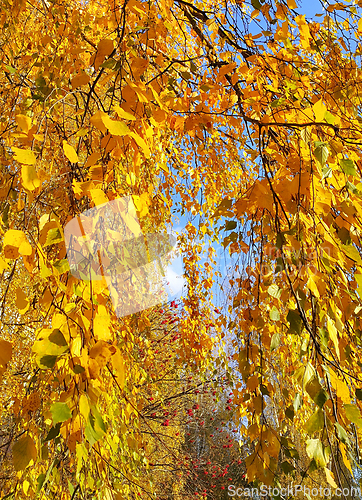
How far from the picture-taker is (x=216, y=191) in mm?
2764

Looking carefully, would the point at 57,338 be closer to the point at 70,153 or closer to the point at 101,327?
the point at 101,327

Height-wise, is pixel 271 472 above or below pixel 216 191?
below

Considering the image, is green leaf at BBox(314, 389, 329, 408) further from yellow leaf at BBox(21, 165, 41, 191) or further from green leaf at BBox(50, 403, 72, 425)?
yellow leaf at BBox(21, 165, 41, 191)


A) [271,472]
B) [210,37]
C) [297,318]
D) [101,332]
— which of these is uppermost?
[210,37]

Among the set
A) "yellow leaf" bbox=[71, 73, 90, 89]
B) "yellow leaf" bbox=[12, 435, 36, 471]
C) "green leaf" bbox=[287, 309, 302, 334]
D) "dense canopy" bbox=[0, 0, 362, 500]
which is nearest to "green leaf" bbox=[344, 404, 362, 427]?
"dense canopy" bbox=[0, 0, 362, 500]

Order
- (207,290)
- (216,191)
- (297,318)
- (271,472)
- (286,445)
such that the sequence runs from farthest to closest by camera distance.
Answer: (207,290) → (216,191) → (286,445) → (271,472) → (297,318)

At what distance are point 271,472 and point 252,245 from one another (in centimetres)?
66

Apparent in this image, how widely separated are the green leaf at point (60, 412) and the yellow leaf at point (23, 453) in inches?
4.1

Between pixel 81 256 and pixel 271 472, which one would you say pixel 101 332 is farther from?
pixel 271 472

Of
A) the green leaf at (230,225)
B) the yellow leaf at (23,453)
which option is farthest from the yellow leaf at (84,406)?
the green leaf at (230,225)

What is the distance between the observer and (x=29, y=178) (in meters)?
0.56

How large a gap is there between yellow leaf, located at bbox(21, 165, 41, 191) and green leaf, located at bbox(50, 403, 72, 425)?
336 mm

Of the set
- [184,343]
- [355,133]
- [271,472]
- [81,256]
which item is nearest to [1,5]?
[81,256]

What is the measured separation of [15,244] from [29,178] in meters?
0.12
